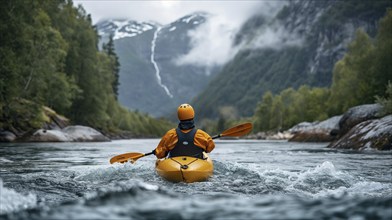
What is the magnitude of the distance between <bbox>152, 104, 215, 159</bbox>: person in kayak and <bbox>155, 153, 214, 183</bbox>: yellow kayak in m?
0.38

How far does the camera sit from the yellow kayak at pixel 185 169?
8.07m

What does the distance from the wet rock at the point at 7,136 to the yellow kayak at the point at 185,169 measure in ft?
66.7

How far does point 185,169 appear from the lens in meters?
8.06

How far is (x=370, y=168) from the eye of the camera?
1117 cm

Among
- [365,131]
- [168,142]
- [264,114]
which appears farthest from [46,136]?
[264,114]

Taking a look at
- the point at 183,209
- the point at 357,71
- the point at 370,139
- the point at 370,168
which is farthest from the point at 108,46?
the point at 183,209

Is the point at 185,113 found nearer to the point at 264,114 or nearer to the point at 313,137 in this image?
the point at 313,137

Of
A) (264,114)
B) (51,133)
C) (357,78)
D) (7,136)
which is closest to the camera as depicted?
(7,136)

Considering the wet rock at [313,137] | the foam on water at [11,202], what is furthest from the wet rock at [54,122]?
the foam on water at [11,202]

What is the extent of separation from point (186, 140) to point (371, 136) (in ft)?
45.4

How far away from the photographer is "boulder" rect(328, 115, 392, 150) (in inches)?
747

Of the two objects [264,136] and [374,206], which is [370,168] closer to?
[374,206]

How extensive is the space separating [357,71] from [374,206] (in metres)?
44.8

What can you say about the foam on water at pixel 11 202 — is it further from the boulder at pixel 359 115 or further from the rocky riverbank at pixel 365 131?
the boulder at pixel 359 115
